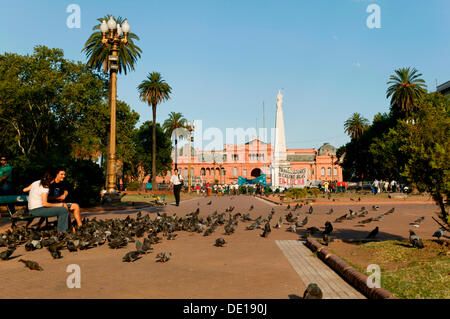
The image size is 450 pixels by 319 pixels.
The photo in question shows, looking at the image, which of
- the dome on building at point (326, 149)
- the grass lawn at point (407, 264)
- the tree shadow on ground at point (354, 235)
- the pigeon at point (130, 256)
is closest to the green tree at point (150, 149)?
the dome on building at point (326, 149)

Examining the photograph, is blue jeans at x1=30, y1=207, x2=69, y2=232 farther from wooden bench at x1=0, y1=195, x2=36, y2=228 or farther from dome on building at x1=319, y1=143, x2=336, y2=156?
dome on building at x1=319, y1=143, x2=336, y2=156

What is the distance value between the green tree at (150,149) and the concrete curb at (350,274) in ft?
211

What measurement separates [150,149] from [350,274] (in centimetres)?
→ 6768

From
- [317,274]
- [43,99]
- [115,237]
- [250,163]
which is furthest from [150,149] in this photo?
[317,274]

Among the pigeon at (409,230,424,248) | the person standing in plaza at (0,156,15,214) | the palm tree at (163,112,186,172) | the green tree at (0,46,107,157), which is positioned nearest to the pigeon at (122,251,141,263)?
the pigeon at (409,230,424,248)

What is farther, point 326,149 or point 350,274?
point 326,149

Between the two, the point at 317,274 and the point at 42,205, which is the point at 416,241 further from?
the point at 42,205

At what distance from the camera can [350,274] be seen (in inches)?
197

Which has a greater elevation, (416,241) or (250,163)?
(250,163)

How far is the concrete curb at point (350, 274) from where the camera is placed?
4.11m

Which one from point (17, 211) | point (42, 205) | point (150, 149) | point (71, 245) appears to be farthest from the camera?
point (150, 149)

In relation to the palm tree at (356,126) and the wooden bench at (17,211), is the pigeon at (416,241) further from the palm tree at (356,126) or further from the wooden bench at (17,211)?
the palm tree at (356,126)
